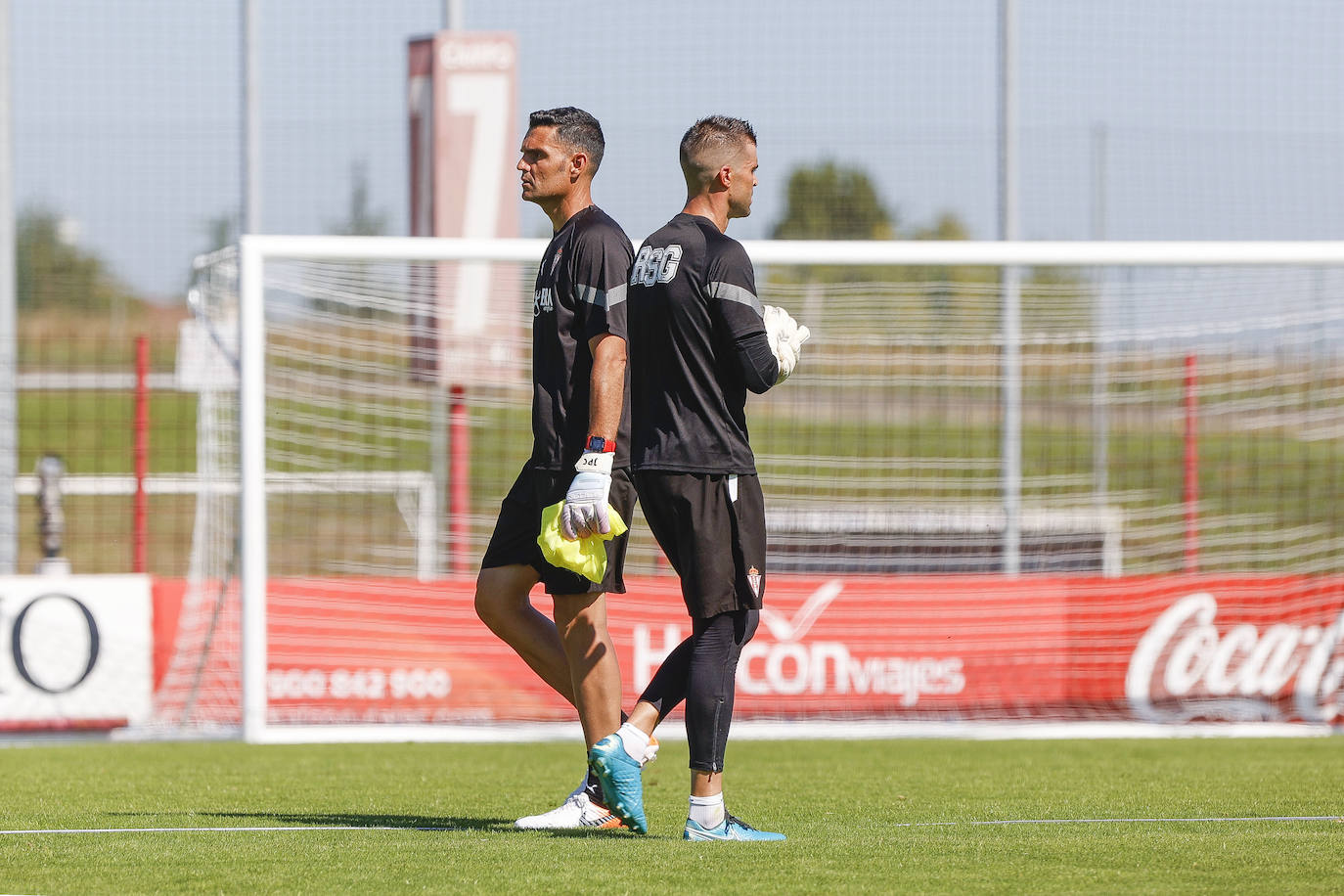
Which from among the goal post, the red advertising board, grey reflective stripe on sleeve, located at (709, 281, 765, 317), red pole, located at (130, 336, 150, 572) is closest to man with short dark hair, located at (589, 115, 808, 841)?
grey reflective stripe on sleeve, located at (709, 281, 765, 317)

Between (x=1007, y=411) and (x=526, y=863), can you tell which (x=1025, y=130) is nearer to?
(x=1007, y=411)

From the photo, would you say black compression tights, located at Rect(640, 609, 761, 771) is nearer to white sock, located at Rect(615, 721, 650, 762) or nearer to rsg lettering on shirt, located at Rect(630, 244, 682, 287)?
white sock, located at Rect(615, 721, 650, 762)

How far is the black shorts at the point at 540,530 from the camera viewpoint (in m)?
4.38

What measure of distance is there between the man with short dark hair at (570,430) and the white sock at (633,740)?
331mm

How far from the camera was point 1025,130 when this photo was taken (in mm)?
11070

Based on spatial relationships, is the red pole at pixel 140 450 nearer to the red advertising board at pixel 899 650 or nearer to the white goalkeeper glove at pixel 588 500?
the red advertising board at pixel 899 650

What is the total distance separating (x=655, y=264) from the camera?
13.6ft

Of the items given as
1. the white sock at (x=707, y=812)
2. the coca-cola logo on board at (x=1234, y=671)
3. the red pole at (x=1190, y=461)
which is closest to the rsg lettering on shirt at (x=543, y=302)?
the white sock at (x=707, y=812)

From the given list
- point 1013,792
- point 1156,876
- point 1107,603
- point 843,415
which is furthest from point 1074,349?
point 1156,876

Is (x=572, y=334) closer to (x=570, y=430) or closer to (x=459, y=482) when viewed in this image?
(x=570, y=430)

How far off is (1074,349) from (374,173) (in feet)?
18.3

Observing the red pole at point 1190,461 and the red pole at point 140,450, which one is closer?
the red pole at point 140,450

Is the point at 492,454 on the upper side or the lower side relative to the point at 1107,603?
upper

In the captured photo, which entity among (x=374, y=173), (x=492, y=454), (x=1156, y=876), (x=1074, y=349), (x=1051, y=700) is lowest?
(x=1051, y=700)
